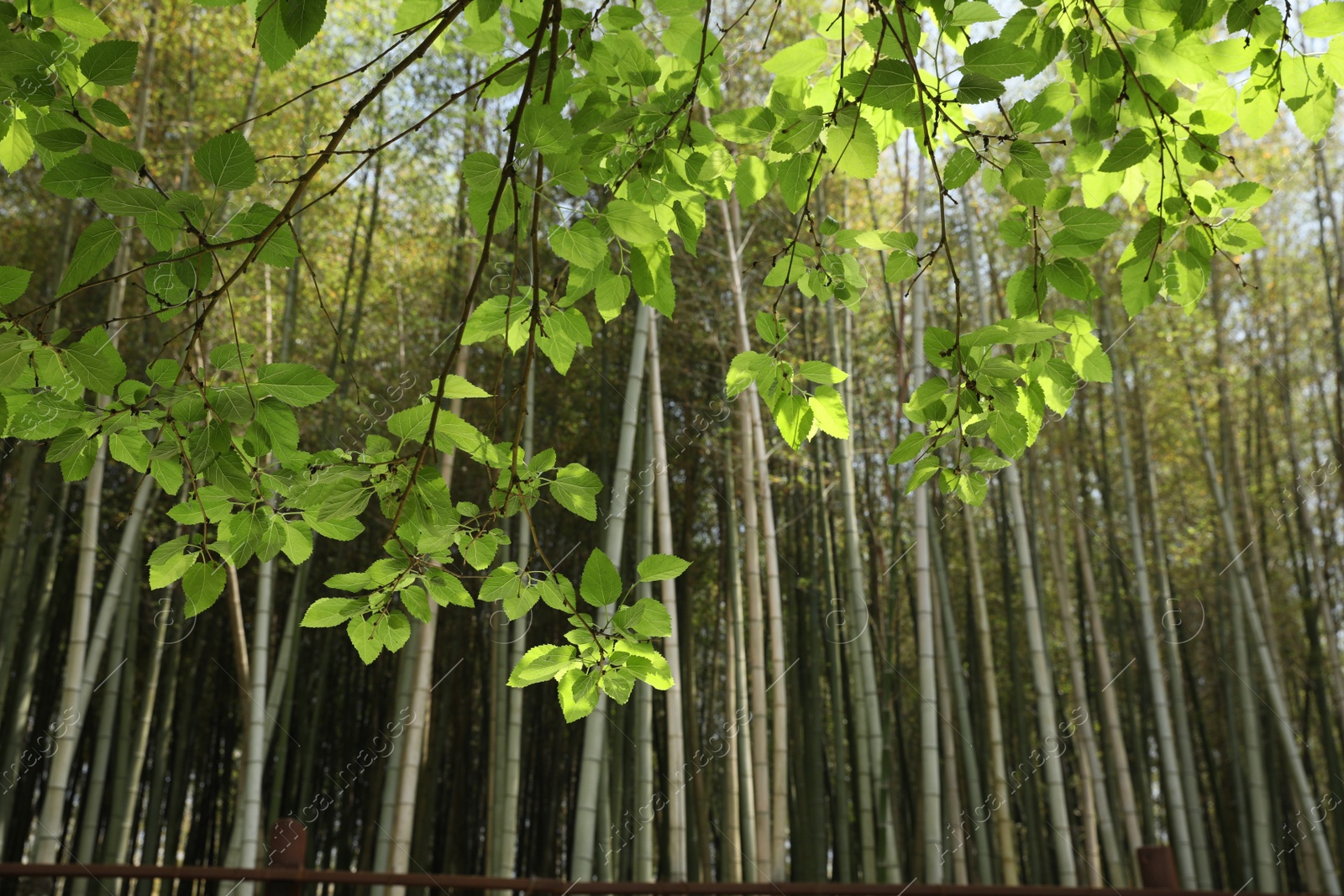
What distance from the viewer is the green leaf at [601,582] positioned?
0.87 meters

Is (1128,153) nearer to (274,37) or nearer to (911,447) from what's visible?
(911,447)

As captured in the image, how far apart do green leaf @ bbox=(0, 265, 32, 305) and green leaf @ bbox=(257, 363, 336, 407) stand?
207mm

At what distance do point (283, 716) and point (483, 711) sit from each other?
4.65 ft

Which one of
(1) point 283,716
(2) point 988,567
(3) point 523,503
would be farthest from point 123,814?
(2) point 988,567

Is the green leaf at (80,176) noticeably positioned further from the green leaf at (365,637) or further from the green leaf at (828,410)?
the green leaf at (828,410)

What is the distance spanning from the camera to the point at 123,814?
4344mm

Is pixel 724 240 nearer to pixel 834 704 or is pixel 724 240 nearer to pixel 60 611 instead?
pixel 834 704

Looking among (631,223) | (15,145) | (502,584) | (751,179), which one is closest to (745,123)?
(751,179)

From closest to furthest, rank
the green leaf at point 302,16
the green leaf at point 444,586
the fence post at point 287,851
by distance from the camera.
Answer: the green leaf at point 302,16, the green leaf at point 444,586, the fence post at point 287,851

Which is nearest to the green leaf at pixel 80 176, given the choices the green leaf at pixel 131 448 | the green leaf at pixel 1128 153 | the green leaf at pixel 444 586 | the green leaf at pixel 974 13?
the green leaf at pixel 131 448

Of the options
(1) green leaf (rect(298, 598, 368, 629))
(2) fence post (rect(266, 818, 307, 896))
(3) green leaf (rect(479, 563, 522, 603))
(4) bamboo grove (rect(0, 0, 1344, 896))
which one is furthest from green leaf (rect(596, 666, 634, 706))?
(2) fence post (rect(266, 818, 307, 896))

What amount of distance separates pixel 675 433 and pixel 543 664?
4302 millimetres

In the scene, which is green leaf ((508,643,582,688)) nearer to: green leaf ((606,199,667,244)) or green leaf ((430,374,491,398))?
green leaf ((430,374,491,398))

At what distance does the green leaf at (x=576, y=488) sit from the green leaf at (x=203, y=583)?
33 cm
